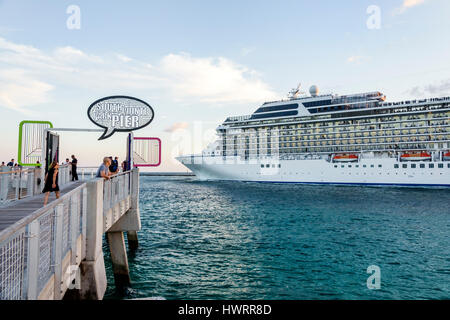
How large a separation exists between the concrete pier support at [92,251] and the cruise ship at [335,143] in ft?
185

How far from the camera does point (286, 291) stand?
381 inches

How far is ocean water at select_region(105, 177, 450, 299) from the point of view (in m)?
9.83

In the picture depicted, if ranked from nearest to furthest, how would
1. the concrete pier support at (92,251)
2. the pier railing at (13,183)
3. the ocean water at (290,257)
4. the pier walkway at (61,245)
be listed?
1. the pier walkway at (61,245)
2. the concrete pier support at (92,251)
3. the pier railing at (13,183)
4. the ocean water at (290,257)

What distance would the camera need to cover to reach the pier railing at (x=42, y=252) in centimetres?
341

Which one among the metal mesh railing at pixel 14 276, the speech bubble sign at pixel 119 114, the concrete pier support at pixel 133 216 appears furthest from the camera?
the concrete pier support at pixel 133 216

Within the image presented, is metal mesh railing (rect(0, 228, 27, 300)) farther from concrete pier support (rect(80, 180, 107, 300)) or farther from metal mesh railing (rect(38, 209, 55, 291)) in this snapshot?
concrete pier support (rect(80, 180, 107, 300))

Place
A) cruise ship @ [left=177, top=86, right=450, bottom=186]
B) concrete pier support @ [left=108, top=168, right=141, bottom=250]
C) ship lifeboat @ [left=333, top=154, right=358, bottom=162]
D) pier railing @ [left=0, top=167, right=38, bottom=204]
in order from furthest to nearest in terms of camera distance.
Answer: ship lifeboat @ [left=333, top=154, right=358, bottom=162]
cruise ship @ [left=177, top=86, right=450, bottom=186]
concrete pier support @ [left=108, top=168, right=141, bottom=250]
pier railing @ [left=0, top=167, right=38, bottom=204]

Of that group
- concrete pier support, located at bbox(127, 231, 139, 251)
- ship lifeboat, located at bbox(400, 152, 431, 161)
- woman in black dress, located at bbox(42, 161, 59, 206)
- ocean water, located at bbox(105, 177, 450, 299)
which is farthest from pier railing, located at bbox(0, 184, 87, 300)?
ship lifeboat, located at bbox(400, 152, 431, 161)

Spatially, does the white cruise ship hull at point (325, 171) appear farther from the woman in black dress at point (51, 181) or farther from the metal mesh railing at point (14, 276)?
the metal mesh railing at point (14, 276)

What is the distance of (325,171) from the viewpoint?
194 feet

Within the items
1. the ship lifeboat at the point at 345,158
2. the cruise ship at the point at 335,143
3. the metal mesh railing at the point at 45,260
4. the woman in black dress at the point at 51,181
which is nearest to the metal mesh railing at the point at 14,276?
the metal mesh railing at the point at 45,260

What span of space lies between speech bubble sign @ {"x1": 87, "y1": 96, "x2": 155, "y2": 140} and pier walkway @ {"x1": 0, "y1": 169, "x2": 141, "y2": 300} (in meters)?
2.03

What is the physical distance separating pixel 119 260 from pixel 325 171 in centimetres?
5389

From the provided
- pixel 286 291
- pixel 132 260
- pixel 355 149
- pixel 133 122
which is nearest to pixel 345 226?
pixel 286 291
